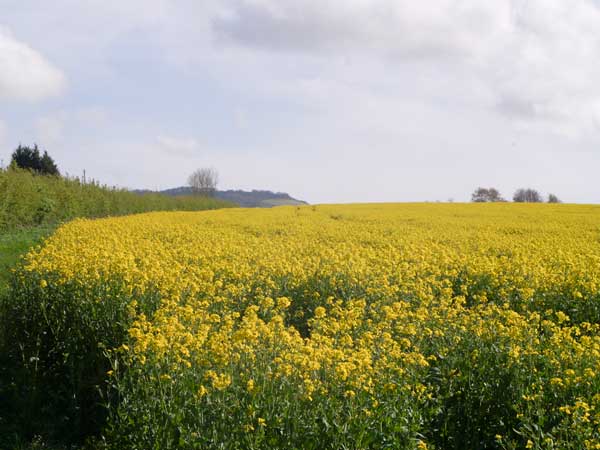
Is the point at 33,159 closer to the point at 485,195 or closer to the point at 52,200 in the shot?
the point at 52,200

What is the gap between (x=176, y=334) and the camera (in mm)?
5469

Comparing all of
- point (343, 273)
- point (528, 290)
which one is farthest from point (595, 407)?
point (343, 273)

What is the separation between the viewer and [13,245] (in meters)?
17.1

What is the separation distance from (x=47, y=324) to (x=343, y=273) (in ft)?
12.2

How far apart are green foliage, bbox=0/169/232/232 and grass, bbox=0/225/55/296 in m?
1.10

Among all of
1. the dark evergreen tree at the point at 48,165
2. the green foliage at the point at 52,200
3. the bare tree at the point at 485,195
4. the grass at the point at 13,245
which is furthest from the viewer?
the bare tree at the point at 485,195

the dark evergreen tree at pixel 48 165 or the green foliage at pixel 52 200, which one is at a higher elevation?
the dark evergreen tree at pixel 48 165

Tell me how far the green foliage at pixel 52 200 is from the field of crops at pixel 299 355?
15.2 m

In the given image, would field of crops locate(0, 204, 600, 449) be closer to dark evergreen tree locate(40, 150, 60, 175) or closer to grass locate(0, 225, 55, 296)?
grass locate(0, 225, 55, 296)

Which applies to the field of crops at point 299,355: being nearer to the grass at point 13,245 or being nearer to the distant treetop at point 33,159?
the grass at point 13,245

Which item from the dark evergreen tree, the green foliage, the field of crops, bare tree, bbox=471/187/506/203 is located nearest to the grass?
the green foliage

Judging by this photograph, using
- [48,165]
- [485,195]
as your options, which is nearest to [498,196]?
[485,195]

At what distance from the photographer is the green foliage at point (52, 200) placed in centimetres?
2284

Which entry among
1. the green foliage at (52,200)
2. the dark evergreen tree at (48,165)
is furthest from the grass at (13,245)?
the dark evergreen tree at (48,165)
